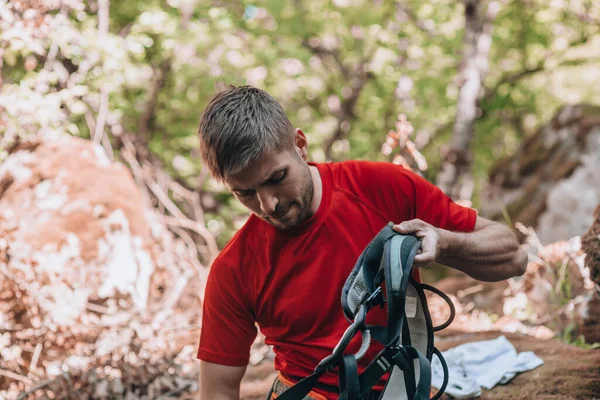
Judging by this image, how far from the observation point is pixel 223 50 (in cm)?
846

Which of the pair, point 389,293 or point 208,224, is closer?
point 389,293

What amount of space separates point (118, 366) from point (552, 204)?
5.12 m

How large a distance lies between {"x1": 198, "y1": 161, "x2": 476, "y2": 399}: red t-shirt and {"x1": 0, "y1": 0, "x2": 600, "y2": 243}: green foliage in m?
4.26

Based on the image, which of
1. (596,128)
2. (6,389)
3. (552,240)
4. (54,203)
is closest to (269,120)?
(6,389)

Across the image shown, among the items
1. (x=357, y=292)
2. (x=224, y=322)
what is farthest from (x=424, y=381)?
(x=224, y=322)

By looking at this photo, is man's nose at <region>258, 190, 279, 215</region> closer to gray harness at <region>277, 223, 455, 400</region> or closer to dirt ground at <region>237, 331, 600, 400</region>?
gray harness at <region>277, 223, 455, 400</region>

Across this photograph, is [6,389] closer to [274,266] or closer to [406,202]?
[274,266]

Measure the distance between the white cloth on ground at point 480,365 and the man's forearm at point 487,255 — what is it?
0.87 m

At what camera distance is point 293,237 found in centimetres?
233

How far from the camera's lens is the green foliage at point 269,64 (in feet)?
21.5

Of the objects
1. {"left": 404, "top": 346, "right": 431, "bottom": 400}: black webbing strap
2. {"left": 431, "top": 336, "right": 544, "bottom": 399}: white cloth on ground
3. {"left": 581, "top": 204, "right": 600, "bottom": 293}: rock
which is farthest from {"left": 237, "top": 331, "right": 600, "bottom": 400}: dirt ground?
{"left": 404, "top": 346, "right": 431, "bottom": 400}: black webbing strap

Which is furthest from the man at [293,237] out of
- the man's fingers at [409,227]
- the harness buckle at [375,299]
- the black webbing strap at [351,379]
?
the black webbing strap at [351,379]

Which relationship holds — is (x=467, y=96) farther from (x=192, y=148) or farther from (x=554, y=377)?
(x=554, y=377)

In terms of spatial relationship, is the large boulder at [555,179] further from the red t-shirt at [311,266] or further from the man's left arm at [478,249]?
the red t-shirt at [311,266]
